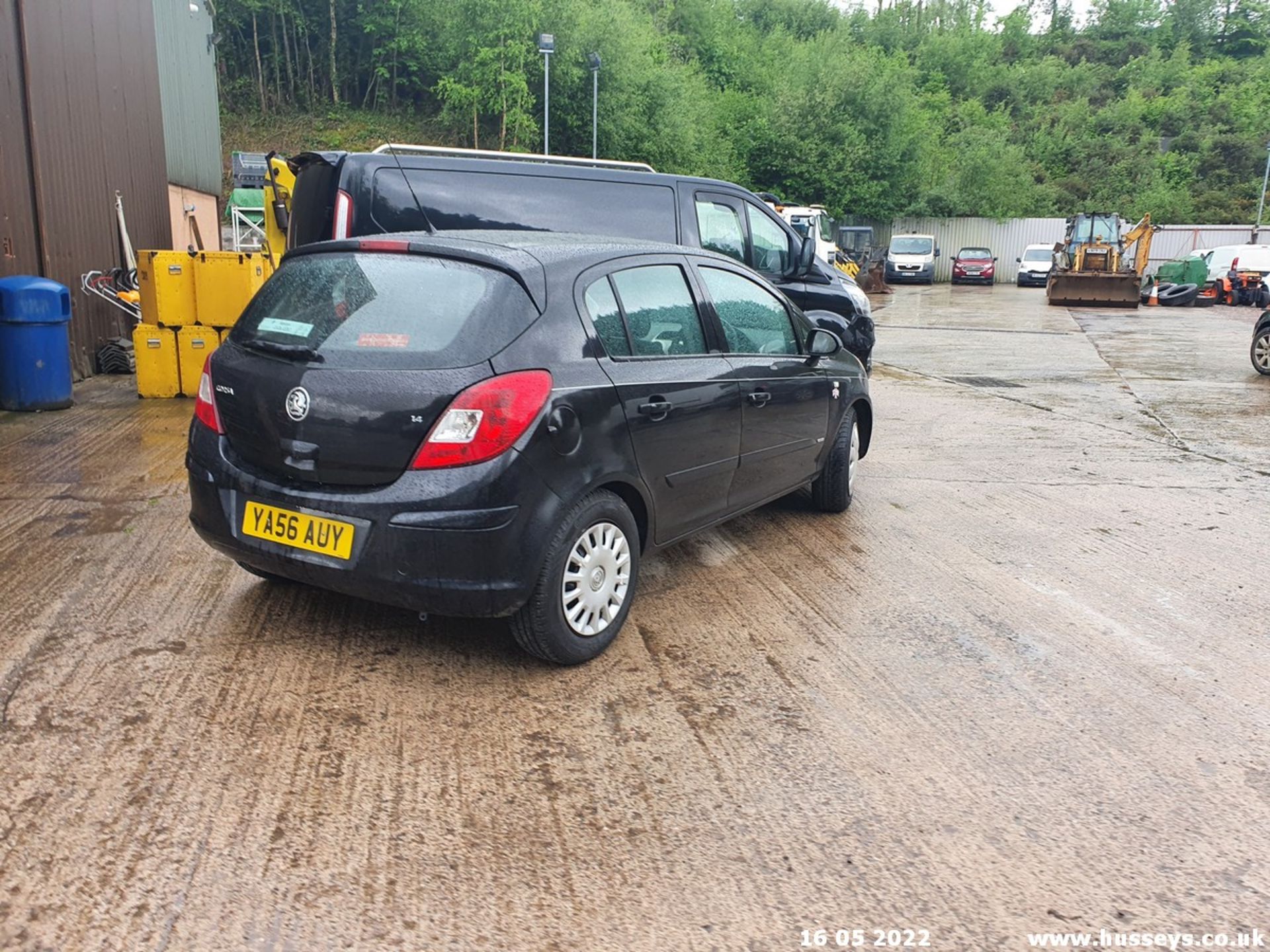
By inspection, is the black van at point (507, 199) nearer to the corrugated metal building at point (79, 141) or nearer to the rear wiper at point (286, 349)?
the rear wiper at point (286, 349)

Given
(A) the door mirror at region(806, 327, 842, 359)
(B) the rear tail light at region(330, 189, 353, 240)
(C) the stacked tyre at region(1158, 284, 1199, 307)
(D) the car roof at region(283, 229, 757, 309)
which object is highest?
(B) the rear tail light at region(330, 189, 353, 240)

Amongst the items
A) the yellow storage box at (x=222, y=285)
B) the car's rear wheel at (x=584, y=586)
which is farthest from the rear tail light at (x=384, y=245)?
the yellow storage box at (x=222, y=285)

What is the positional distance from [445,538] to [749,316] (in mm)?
2290

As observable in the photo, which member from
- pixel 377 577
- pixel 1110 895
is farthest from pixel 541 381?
pixel 1110 895

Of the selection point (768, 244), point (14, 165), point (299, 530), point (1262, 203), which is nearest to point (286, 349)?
point (299, 530)

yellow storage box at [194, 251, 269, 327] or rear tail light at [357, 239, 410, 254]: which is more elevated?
rear tail light at [357, 239, 410, 254]

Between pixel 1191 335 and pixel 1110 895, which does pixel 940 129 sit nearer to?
pixel 1191 335

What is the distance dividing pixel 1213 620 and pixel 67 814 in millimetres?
4644

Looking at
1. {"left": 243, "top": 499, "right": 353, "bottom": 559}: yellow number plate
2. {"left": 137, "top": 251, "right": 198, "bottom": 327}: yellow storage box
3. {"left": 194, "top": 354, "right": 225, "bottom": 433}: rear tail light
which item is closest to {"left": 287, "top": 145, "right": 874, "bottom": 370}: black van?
{"left": 137, "top": 251, "right": 198, "bottom": 327}: yellow storage box

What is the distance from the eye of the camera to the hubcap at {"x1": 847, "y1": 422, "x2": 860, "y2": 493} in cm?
614

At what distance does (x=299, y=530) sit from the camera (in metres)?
3.66

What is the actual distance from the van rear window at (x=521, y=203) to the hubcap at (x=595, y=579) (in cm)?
357

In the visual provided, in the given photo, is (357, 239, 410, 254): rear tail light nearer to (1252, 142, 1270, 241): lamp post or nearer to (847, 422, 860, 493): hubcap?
(847, 422, 860, 493): hubcap

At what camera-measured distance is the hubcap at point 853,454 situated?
6.14m
